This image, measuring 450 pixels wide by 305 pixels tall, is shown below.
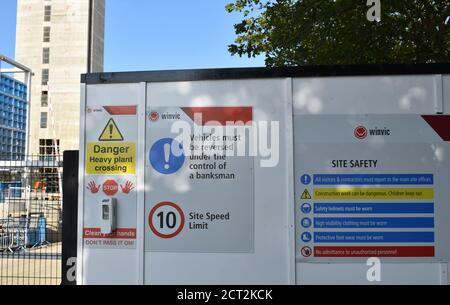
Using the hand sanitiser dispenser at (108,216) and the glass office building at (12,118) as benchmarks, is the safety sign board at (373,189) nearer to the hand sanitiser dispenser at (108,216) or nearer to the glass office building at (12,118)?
the hand sanitiser dispenser at (108,216)

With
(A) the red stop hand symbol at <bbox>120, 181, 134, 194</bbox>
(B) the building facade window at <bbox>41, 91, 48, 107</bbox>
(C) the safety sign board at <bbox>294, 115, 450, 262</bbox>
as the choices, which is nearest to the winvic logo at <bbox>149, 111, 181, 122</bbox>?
(A) the red stop hand symbol at <bbox>120, 181, 134, 194</bbox>

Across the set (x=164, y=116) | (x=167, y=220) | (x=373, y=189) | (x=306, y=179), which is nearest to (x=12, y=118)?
(x=164, y=116)

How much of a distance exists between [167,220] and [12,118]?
277 inches

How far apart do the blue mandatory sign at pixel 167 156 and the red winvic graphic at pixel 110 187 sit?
0.36 meters

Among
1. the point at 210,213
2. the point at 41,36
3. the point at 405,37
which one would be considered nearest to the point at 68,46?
the point at 41,36

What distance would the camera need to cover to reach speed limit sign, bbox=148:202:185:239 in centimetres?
354

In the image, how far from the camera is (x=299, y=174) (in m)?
3.48

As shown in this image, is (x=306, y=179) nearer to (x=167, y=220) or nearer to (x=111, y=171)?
(x=167, y=220)

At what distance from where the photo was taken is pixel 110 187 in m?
3.62

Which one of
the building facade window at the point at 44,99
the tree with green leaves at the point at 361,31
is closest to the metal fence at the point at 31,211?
the tree with green leaves at the point at 361,31
